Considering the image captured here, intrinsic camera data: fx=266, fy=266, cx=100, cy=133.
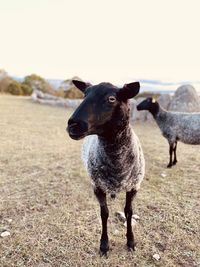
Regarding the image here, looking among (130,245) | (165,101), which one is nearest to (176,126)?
(130,245)

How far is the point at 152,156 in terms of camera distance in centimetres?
677

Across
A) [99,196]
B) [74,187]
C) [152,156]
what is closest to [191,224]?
[99,196]

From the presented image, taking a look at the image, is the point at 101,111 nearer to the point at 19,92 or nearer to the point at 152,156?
the point at 152,156

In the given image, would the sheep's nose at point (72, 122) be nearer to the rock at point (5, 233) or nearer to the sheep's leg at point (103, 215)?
the sheep's leg at point (103, 215)

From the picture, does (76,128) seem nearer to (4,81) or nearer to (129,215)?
(129,215)

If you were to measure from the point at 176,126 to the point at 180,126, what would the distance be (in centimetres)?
11

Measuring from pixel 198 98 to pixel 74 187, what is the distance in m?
8.28

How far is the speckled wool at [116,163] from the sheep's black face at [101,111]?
0.23 metres

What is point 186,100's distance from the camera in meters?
11.0

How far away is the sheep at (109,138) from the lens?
87.4 inches

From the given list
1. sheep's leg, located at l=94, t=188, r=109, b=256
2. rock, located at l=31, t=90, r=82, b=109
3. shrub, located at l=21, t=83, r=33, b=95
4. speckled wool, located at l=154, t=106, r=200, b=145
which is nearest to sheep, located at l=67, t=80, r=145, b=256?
sheep's leg, located at l=94, t=188, r=109, b=256

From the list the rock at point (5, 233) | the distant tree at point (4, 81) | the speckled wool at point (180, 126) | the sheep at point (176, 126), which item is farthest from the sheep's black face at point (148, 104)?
the distant tree at point (4, 81)

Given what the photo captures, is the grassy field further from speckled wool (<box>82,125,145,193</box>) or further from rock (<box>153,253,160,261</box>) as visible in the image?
speckled wool (<box>82,125,145,193</box>)

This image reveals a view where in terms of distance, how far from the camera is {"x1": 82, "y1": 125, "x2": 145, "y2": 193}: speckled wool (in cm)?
269
